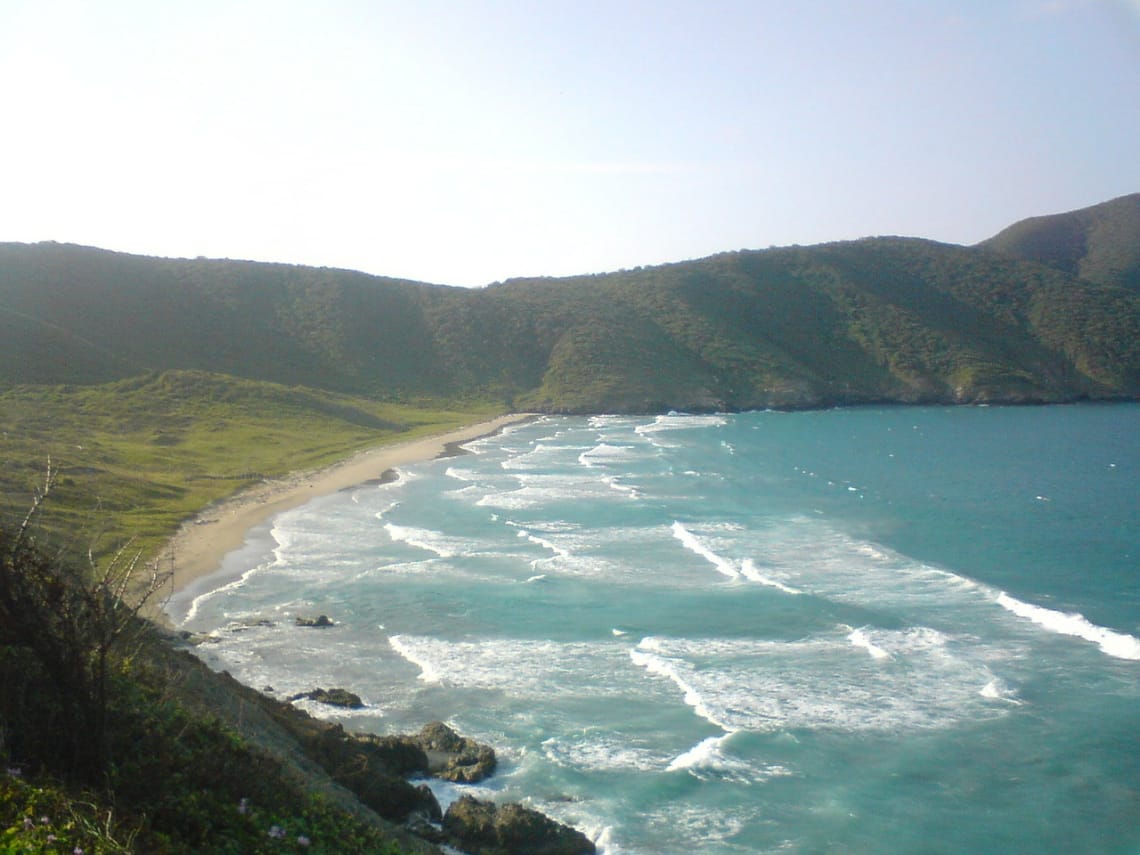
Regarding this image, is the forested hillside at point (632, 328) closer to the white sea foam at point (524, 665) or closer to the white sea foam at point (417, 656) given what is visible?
the white sea foam at point (417, 656)

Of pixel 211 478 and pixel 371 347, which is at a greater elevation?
pixel 371 347

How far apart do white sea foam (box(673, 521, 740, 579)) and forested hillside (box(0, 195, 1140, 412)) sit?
58214 millimetres

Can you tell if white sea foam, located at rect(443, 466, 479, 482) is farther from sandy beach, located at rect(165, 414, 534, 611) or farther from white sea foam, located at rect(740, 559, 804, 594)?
white sea foam, located at rect(740, 559, 804, 594)

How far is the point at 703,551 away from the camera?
32.1 meters

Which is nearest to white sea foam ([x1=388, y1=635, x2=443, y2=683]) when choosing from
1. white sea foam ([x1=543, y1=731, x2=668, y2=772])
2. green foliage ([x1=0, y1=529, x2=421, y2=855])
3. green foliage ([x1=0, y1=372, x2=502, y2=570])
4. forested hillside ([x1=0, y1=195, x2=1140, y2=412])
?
white sea foam ([x1=543, y1=731, x2=668, y2=772])

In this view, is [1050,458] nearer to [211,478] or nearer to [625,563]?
[625,563]

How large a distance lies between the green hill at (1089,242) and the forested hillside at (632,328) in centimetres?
3575

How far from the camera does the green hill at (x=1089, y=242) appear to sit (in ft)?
546

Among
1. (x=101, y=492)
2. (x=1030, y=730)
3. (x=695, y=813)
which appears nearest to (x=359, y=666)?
(x=695, y=813)

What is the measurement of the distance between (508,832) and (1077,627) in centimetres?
1673

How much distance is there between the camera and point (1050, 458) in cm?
5916

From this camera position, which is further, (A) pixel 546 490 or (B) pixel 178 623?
(A) pixel 546 490

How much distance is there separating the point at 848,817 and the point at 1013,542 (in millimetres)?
22463

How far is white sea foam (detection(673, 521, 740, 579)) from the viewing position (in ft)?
95.2
